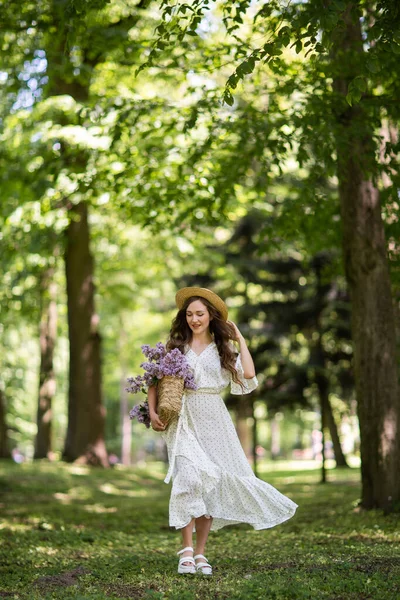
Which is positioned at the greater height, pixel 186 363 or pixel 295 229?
pixel 295 229

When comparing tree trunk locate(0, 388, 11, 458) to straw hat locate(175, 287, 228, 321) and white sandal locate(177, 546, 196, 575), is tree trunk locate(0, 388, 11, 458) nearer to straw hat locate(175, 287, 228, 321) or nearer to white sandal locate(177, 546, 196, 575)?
straw hat locate(175, 287, 228, 321)

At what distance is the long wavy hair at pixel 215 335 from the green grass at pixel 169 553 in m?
1.63

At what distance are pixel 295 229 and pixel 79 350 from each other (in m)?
8.59

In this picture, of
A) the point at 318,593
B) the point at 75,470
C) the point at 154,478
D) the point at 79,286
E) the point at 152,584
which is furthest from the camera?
the point at 154,478

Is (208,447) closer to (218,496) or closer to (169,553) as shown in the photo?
(218,496)

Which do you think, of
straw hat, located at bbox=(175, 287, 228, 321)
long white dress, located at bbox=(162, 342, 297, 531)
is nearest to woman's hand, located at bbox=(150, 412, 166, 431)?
long white dress, located at bbox=(162, 342, 297, 531)

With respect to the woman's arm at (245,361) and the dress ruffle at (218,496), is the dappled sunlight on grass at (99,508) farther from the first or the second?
the woman's arm at (245,361)

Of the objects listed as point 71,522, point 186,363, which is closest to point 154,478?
point 71,522

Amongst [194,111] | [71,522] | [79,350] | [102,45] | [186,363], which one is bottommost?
[71,522]

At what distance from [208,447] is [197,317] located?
1056mm

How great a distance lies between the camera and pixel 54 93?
17062mm

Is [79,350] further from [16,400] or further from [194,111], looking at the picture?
[16,400]

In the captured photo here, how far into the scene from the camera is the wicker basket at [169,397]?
6164 mm

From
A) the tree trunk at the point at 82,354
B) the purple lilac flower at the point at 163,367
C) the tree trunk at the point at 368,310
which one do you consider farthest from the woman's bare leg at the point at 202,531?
the tree trunk at the point at 82,354
